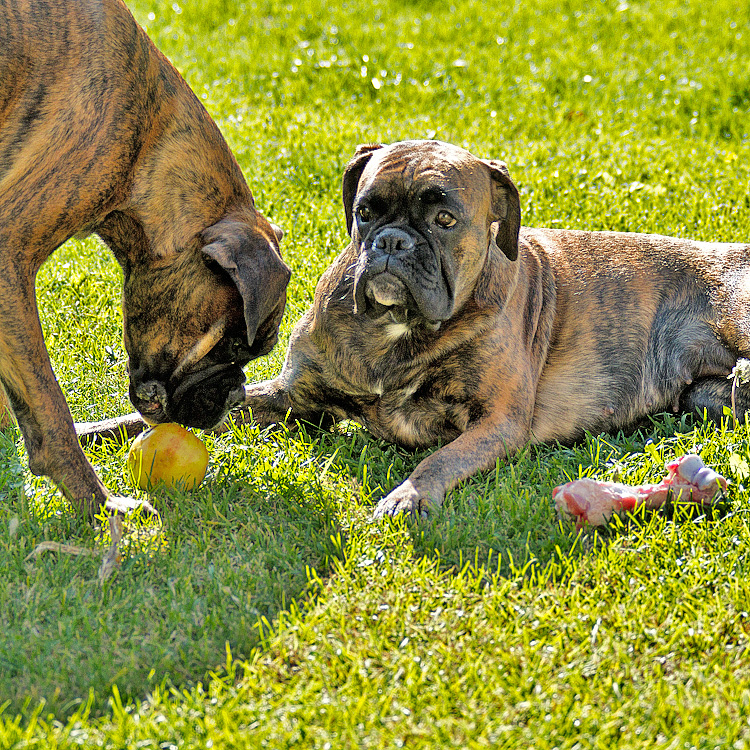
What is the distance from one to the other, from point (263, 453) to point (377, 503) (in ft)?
2.01

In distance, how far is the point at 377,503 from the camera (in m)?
3.56

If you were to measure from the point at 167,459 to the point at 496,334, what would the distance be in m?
1.48

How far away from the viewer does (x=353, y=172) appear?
4.07m

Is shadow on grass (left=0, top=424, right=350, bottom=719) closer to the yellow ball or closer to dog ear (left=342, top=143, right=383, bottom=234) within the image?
the yellow ball

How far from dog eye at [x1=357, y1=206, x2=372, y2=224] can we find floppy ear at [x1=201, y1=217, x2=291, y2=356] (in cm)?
46

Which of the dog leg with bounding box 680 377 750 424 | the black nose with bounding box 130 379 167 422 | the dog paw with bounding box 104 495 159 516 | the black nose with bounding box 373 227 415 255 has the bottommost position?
the dog leg with bounding box 680 377 750 424

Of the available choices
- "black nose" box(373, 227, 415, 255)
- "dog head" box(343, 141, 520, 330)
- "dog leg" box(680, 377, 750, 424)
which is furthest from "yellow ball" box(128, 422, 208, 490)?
"dog leg" box(680, 377, 750, 424)

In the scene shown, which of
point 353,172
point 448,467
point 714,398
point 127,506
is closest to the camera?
point 127,506

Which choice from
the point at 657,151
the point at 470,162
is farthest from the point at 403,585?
the point at 657,151

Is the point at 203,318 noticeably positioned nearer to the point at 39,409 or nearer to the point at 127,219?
the point at 127,219

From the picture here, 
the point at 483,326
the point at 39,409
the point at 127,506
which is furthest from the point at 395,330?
the point at 39,409

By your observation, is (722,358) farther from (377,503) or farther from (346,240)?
(346,240)

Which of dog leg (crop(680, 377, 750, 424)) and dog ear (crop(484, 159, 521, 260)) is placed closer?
dog ear (crop(484, 159, 521, 260))

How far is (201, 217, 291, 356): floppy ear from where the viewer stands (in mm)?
3301
